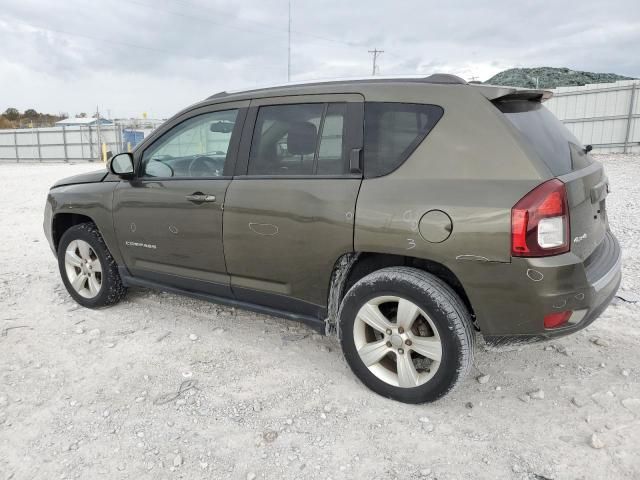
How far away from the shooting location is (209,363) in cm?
335

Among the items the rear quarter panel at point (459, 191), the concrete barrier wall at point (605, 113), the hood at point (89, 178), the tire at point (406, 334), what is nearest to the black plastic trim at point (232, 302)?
the tire at point (406, 334)

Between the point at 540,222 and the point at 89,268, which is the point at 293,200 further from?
the point at 89,268

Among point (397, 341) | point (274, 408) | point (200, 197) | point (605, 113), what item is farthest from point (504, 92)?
point (605, 113)

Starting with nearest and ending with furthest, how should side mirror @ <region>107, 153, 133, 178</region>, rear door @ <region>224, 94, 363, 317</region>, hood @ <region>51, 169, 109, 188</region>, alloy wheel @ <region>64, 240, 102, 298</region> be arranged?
rear door @ <region>224, 94, 363, 317</region> → side mirror @ <region>107, 153, 133, 178</region> → hood @ <region>51, 169, 109, 188</region> → alloy wheel @ <region>64, 240, 102, 298</region>

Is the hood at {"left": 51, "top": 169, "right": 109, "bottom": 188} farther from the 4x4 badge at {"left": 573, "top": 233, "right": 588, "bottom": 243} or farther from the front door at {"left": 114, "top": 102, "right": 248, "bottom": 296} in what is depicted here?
the 4x4 badge at {"left": 573, "top": 233, "right": 588, "bottom": 243}

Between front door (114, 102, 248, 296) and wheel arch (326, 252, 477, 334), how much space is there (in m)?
0.81

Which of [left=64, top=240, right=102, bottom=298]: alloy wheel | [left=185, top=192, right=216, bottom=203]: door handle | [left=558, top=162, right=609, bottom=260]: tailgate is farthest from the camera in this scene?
[left=64, top=240, right=102, bottom=298]: alloy wheel

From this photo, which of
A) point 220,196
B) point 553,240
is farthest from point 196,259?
point 553,240

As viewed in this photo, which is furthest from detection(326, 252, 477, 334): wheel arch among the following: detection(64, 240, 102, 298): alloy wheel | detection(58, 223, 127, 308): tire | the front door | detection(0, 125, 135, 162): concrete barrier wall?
detection(0, 125, 135, 162): concrete barrier wall

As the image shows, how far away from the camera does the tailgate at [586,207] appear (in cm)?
247

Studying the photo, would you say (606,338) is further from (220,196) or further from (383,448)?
(220,196)

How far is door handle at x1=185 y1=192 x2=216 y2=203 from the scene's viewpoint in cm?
334

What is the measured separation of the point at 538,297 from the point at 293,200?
1434 mm

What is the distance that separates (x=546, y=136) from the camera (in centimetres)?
270
